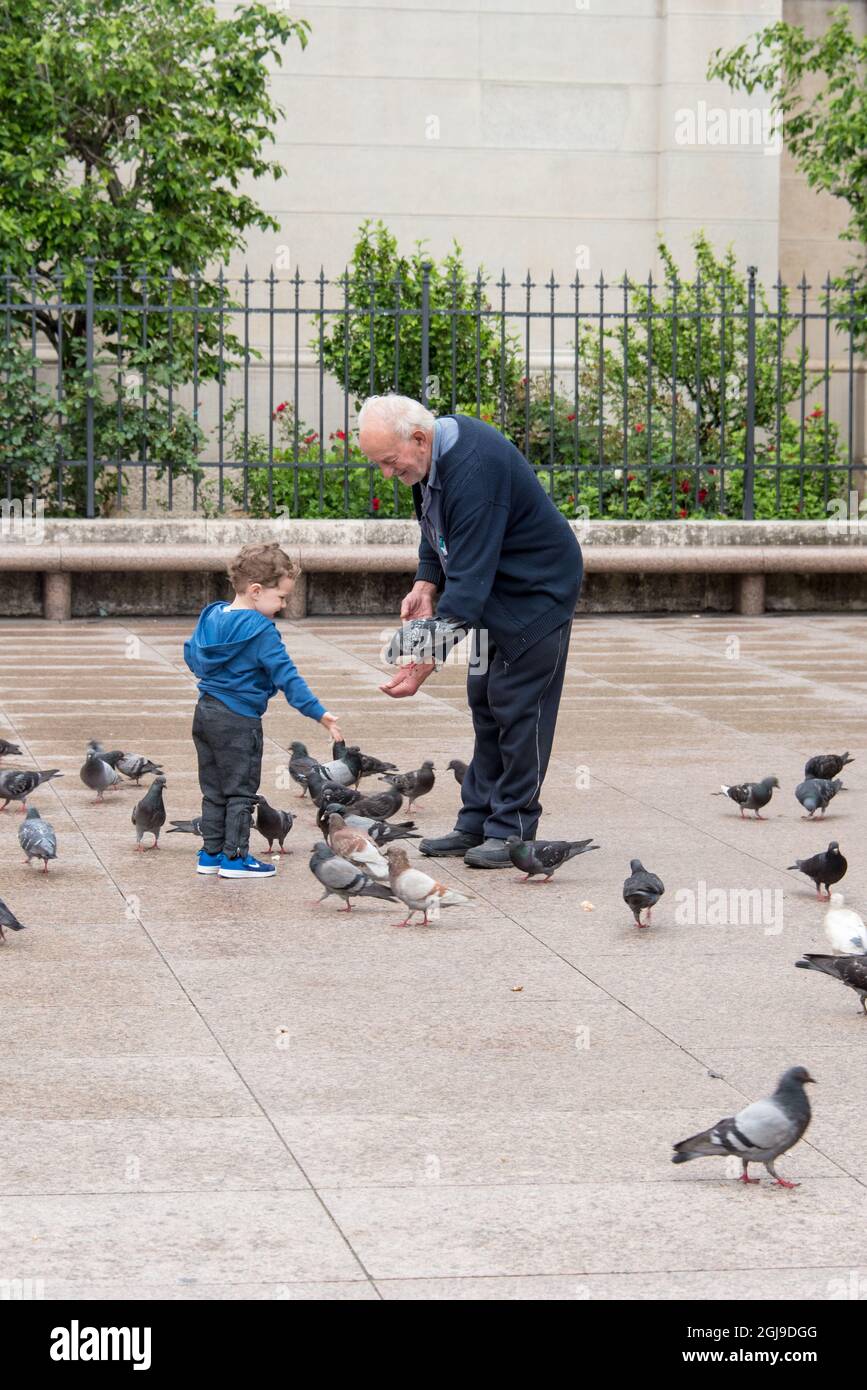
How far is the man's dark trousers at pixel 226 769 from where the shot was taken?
24.5 ft

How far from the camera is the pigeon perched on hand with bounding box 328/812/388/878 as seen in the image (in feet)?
22.6

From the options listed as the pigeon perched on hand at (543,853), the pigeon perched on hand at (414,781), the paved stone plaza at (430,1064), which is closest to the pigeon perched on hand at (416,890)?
the paved stone plaza at (430,1064)

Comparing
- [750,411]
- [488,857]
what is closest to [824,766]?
[488,857]

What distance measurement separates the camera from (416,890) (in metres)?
6.62

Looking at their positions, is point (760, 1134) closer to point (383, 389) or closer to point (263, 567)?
point (263, 567)

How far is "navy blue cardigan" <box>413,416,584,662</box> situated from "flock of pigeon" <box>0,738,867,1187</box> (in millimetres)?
782

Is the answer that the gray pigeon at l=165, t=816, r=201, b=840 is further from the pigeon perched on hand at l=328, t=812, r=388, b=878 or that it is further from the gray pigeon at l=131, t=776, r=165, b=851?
the pigeon perched on hand at l=328, t=812, r=388, b=878

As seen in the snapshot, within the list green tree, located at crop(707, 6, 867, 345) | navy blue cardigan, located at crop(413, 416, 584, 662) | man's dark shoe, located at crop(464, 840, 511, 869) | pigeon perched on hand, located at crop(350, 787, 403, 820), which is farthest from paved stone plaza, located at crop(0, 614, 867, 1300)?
green tree, located at crop(707, 6, 867, 345)

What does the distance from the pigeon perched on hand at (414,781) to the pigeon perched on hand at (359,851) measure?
1.40 metres

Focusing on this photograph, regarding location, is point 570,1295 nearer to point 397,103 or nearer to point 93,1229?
point 93,1229

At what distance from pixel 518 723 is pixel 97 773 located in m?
2.03

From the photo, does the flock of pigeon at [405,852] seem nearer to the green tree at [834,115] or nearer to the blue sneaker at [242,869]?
the blue sneaker at [242,869]

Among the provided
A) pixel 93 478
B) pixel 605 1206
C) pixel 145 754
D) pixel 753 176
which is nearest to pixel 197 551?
pixel 93 478

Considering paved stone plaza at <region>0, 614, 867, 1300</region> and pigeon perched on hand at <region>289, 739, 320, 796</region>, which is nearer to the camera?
paved stone plaza at <region>0, 614, 867, 1300</region>
